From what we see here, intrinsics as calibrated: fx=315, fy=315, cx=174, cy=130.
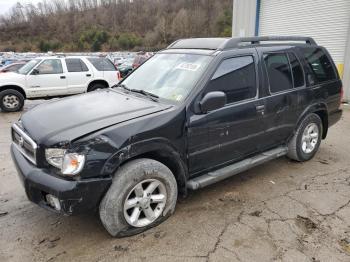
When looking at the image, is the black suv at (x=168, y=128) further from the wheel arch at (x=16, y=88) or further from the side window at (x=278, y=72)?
the wheel arch at (x=16, y=88)

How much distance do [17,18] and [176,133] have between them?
372 ft

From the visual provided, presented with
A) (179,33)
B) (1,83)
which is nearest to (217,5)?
(179,33)

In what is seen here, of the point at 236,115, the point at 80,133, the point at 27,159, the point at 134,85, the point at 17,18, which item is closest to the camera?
Answer: the point at 80,133

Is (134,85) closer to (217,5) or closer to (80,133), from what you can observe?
(80,133)

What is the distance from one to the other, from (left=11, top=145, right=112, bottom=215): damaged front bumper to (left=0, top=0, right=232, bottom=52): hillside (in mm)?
73154

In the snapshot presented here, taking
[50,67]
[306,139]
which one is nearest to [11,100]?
[50,67]

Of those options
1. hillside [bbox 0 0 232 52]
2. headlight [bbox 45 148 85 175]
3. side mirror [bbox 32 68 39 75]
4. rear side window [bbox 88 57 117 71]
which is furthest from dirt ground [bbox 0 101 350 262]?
hillside [bbox 0 0 232 52]

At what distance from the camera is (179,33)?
281ft

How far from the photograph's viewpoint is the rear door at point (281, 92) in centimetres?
404

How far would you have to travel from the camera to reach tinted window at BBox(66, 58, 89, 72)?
34.7 ft

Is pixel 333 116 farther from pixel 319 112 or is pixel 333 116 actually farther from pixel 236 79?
pixel 236 79

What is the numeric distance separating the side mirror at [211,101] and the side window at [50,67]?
27.5 feet

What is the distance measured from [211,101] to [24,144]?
1.91 metres

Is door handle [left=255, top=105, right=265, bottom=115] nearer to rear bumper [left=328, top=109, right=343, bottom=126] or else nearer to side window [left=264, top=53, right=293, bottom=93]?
side window [left=264, top=53, right=293, bottom=93]
